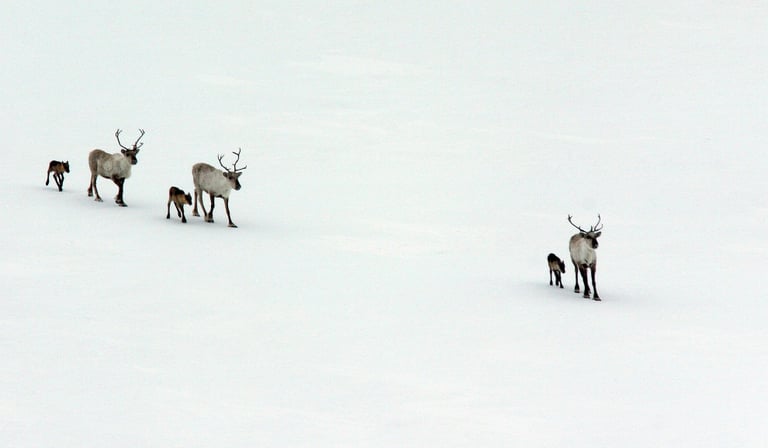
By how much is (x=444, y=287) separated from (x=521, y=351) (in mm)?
3708

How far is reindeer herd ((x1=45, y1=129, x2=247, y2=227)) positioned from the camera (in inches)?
822

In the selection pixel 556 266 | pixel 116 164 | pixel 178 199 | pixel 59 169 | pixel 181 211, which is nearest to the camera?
pixel 556 266

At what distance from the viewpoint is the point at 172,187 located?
20.9 metres

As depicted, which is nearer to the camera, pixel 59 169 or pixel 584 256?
pixel 584 256

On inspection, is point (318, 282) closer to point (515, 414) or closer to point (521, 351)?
point (521, 351)

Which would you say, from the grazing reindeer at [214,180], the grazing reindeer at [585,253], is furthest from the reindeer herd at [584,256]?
the grazing reindeer at [214,180]

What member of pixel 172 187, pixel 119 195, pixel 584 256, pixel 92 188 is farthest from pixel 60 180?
pixel 584 256

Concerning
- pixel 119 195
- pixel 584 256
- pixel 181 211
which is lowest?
pixel 584 256

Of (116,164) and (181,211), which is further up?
(116,164)

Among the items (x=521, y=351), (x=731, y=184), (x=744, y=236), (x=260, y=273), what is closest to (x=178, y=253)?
(x=260, y=273)

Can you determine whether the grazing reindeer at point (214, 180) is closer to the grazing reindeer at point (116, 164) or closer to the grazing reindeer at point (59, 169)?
the grazing reindeer at point (116, 164)

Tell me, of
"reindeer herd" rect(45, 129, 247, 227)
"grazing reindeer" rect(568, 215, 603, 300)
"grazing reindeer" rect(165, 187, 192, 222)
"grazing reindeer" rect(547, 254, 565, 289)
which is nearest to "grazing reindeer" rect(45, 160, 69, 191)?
"reindeer herd" rect(45, 129, 247, 227)

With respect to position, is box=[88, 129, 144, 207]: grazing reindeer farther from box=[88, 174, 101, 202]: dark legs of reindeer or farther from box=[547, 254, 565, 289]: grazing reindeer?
box=[547, 254, 565, 289]: grazing reindeer

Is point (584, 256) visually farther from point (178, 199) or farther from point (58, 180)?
point (58, 180)
